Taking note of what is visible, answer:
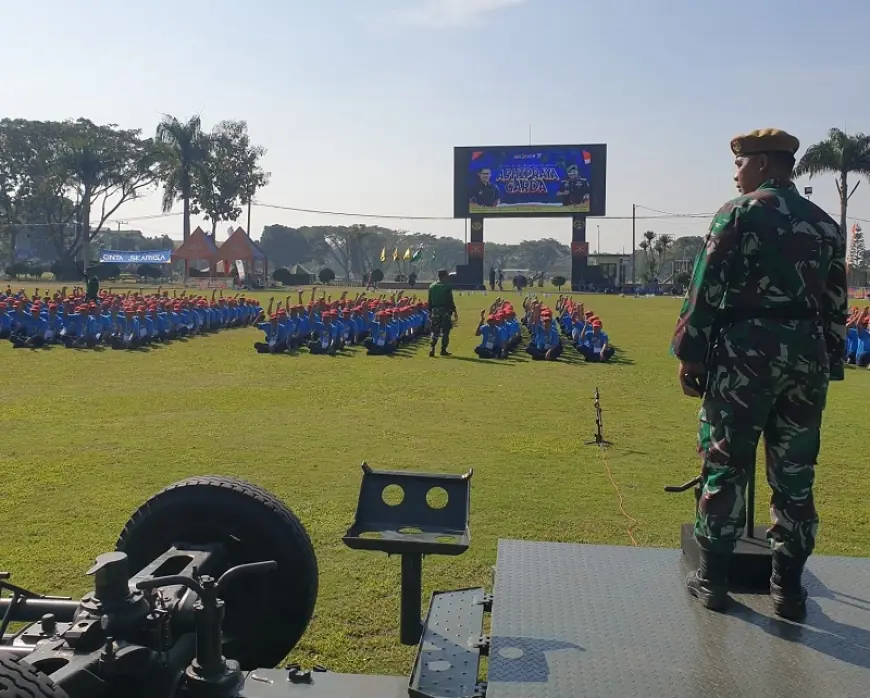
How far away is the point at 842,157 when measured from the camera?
48.8m

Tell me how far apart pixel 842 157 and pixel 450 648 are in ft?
175

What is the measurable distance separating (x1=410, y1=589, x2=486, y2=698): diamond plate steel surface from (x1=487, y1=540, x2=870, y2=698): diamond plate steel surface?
0.10 meters

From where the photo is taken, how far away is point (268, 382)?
11.7 meters

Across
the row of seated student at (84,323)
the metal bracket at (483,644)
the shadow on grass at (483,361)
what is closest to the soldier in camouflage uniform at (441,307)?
the shadow on grass at (483,361)

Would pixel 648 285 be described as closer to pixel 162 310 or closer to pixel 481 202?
pixel 481 202

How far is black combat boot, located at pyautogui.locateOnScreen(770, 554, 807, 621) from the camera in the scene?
9.16 feet

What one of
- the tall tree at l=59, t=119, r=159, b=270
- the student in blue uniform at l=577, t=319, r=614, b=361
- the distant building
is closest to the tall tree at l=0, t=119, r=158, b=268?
the tall tree at l=59, t=119, r=159, b=270

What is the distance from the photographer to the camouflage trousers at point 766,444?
276 centimetres

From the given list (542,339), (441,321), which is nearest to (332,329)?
(441,321)

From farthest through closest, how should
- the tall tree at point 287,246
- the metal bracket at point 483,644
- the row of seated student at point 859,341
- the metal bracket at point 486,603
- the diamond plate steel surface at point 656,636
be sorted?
the tall tree at point 287,246 → the row of seated student at point 859,341 → the metal bracket at point 486,603 → the metal bracket at point 483,644 → the diamond plate steel surface at point 656,636

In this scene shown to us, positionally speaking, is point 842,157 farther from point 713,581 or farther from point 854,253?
point 713,581

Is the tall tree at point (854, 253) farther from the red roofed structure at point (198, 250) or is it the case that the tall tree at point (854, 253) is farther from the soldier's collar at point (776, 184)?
the soldier's collar at point (776, 184)

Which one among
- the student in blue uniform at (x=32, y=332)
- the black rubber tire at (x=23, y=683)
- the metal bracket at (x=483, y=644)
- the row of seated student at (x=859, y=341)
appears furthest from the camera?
the student in blue uniform at (x=32, y=332)

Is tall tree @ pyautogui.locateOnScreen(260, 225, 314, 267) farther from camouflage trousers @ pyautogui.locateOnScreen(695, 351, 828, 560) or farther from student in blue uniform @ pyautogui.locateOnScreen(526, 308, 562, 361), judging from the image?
camouflage trousers @ pyautogui.locateOnScreen(695, 351, 828, 560)
